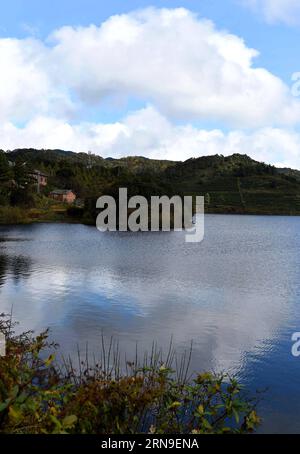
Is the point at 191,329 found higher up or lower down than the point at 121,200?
lower down

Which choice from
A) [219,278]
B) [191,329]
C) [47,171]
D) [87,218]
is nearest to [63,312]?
[191,329]

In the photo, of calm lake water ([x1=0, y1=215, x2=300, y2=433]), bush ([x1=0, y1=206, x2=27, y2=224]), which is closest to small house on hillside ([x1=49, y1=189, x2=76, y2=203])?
bush ([x1=0, y1=206, x2=27, y2=224])

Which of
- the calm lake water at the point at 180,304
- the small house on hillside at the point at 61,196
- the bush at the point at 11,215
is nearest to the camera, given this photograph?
the calm lake water at the point at 180,304

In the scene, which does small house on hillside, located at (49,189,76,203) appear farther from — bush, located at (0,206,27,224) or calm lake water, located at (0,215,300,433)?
calm lake water, located at (0,215,300,433)

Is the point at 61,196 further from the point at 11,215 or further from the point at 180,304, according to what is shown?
the point at 180,304

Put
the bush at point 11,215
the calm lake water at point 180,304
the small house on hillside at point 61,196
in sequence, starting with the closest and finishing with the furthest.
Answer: the calm lake water at point 180,304 → the bush at point 11,215 → the small house on hillside at point 61,196

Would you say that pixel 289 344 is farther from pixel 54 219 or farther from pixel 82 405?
pixel 54 219

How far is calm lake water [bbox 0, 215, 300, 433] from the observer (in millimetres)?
19234

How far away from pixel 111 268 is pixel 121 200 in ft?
229

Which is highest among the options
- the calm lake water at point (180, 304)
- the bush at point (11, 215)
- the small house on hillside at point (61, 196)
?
the small house on hillside at point (61, 196)

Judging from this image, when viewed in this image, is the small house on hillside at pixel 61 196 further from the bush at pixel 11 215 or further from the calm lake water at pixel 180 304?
the calm lake water at pixel 180 304

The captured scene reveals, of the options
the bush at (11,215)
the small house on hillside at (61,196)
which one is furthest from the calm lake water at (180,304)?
the small house on hillside at (61,196)

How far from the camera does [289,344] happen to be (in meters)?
22.0

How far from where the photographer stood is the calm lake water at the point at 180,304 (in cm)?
1923
